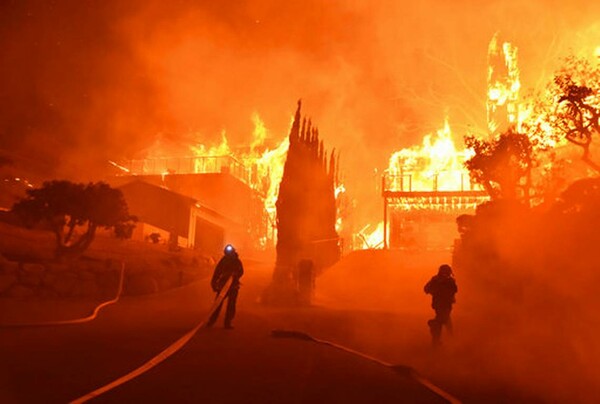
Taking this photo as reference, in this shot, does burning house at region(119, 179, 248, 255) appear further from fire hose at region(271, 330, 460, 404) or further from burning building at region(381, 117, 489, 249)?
fire hose at region(271, 330, 460, 404)

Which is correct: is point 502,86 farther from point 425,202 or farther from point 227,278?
point 227,278

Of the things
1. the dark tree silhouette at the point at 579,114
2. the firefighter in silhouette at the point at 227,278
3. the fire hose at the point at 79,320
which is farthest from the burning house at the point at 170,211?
the firefighter in silhouette at the point at 227,278

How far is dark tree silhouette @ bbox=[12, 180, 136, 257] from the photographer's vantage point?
20.0m

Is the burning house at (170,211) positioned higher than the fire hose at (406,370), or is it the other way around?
the burning house at (170,211)

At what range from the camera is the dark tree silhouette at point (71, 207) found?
787 inches

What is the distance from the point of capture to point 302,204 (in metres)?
24.6

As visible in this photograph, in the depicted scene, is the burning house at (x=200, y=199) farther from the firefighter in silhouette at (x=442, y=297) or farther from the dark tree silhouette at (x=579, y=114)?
the firefighter in silhouette at (x=442, y=297)

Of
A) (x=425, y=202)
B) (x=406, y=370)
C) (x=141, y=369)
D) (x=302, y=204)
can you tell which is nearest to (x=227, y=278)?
(x=406, y=370)

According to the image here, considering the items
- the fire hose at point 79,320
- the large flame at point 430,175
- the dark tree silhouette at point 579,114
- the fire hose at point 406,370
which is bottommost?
the fire hose at point 406,370

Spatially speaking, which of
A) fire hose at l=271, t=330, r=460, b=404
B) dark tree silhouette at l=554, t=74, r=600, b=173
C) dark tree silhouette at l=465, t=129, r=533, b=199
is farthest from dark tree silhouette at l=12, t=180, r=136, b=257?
dark tree silhouette at l=554, t=74, r=600, b=173

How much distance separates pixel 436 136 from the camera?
198 ft

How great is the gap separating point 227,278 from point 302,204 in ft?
38.0

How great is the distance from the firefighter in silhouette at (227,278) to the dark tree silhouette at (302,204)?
906cm

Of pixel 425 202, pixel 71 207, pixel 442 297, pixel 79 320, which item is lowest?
pixel 79 320
